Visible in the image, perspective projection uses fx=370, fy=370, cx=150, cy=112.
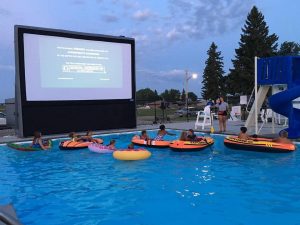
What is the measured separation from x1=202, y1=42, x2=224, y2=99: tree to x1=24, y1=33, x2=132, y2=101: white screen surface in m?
41.0

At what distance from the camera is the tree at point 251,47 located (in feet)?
163

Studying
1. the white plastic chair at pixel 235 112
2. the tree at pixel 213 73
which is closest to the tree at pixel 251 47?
the tree at pixel 213 73

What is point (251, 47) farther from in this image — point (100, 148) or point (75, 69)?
point (100, 148)

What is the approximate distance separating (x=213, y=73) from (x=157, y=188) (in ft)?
177

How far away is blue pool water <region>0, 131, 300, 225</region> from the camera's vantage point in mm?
6633

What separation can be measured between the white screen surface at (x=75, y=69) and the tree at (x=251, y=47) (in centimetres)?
3126

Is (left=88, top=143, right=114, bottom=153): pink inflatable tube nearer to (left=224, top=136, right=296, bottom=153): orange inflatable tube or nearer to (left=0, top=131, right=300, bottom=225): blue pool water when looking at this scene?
(left=0, top=131, right=300, bottom=225): blue pool water

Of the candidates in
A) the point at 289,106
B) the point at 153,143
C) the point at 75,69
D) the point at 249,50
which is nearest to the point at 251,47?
the point at 249,50

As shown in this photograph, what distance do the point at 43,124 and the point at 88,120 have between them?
2572 mm

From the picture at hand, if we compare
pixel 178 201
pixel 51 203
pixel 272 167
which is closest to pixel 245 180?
→ pixel 272 167

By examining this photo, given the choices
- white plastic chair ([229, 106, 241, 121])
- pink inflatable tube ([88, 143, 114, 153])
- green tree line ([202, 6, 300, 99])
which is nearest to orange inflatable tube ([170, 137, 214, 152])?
pink inflatable tube ([88, 143, 114, 153])

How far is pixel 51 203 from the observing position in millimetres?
7562

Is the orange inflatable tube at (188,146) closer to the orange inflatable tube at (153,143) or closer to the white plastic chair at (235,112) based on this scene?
the orange inflatable tube at (153,143)

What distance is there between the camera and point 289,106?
14.5m
